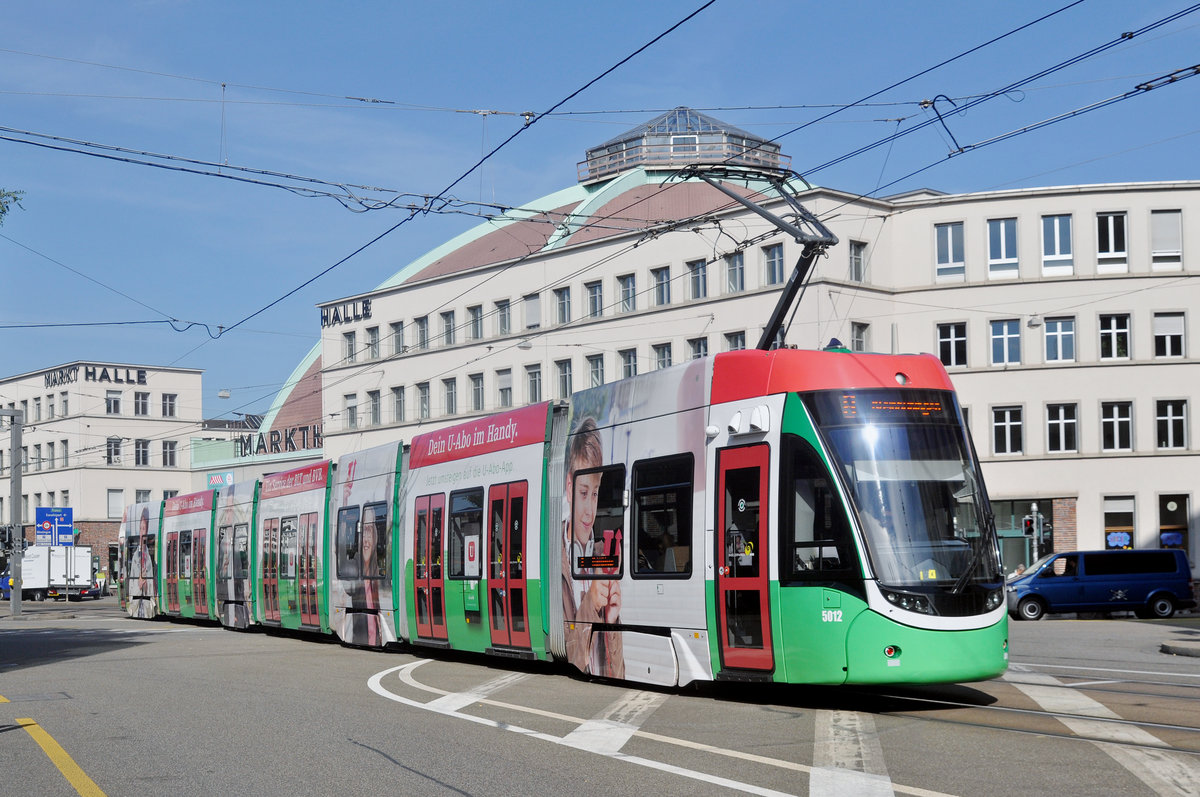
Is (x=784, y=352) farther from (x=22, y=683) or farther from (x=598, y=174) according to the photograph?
(x=598, y=174)

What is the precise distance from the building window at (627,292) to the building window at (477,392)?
32.0ft

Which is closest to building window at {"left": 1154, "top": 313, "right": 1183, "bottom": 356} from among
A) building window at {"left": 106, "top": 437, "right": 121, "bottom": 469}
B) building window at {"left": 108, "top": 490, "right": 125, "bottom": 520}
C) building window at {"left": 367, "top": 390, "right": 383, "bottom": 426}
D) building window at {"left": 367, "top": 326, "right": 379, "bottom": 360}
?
building window at {"left": 367, "top": 390, "right": 383, "bottom": 426}

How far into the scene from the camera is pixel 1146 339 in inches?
1877

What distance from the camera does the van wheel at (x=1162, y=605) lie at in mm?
34781

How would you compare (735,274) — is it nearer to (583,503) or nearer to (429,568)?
(429,568)

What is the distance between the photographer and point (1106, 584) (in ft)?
114

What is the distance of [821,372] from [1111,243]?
3936 cm

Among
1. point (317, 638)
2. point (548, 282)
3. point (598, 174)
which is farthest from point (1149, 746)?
point (598, 174)

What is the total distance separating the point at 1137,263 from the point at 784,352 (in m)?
39.2

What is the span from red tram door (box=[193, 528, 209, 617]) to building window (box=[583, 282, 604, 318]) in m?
26.5

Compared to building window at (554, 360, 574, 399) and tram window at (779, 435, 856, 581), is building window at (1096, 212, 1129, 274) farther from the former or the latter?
tram window at (779, 435, 856, 581)

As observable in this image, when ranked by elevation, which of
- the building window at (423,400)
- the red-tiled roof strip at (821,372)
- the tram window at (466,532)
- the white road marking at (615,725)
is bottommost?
the white road marking at (615,725)

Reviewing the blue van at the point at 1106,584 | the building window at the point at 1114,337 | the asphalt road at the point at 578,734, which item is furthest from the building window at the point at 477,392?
the asphalt road at the point at 578,734

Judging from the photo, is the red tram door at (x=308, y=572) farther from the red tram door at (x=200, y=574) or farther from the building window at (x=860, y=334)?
the building window at (x=860, y=334)
